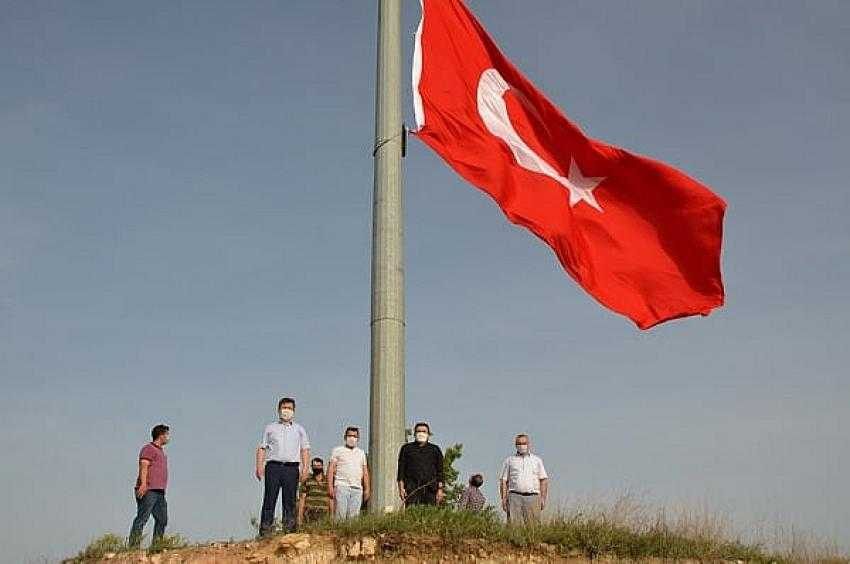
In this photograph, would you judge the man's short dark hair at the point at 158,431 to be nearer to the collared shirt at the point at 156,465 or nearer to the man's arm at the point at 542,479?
the collared shirt at the point at 156,465

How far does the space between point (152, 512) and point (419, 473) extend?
2889 mm

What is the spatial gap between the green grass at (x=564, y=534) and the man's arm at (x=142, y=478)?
245 cm

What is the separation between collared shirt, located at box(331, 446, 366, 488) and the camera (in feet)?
39.5

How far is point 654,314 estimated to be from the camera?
11.8 m

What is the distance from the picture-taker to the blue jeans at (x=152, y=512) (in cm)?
1177

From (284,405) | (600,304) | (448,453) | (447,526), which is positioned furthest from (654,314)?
(448,453)

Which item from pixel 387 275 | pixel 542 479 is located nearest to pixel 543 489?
pixel 542 479

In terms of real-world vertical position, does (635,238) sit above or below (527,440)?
above

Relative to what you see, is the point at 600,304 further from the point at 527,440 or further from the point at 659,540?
the point at 527,440

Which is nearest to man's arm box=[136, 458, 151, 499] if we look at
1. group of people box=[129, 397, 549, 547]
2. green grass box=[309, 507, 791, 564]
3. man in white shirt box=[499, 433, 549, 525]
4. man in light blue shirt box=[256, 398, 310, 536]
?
group of people box=[129, 397, 549, 547]

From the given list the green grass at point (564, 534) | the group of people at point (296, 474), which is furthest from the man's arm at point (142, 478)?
the green grass at point (564, 534)

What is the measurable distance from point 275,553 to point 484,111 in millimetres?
4996

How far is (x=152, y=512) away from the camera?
1209 cm

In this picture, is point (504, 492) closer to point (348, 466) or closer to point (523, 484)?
point (523, 484)
